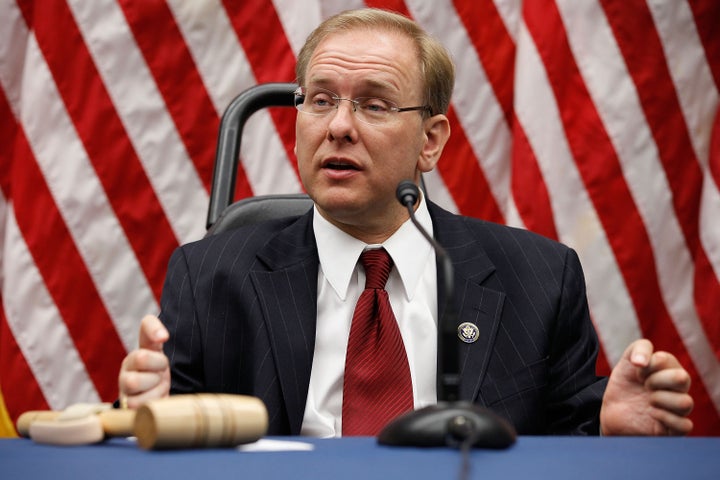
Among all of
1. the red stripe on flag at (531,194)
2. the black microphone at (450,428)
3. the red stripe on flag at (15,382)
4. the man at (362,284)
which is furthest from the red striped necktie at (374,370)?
the red stripe on flag at (15,382)

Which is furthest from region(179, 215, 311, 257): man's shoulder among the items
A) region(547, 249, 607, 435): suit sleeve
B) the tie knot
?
region(547, 249, 607, 435): suit sleeve

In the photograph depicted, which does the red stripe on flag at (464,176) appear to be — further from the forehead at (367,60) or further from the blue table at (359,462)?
the blue table at (359,462)

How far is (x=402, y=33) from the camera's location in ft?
7.07

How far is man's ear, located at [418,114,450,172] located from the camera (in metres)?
2.23

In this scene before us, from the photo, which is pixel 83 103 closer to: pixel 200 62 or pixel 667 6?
pixel 200 62

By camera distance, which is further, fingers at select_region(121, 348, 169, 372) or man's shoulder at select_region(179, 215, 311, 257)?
man's shoulder at select_region(179, 215, 311, 257)

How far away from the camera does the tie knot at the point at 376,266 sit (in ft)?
6.41

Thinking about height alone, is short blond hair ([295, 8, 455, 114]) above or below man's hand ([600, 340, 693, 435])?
above

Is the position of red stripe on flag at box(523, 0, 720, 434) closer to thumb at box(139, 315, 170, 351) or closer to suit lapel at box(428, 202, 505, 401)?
suit lapel at box(428, 202, 505, 401)

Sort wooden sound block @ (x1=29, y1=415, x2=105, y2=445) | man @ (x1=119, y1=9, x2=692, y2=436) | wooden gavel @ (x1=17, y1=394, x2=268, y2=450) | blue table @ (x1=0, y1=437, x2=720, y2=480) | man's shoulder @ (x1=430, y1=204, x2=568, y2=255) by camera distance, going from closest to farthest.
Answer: blue table @ (x1=0, y1=437, x2=720, y2=480) → wooden gavel @ (x1=17, y1=394, x2=268, y2=450) → wooden sound block @ (x1=29, y1=415, x2=105, y2=445) → man @ (x1=119, y1=9, x2=692, y2=436) → man's shoulder @ (x1=430, y1=204, x2=568, y2=255)

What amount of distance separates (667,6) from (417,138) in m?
1.26

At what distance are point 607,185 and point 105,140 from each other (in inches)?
61.8

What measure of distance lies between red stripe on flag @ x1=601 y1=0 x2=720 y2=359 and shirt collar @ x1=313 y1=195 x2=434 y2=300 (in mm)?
1282

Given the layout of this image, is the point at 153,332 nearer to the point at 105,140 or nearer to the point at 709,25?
the point at 105,140
